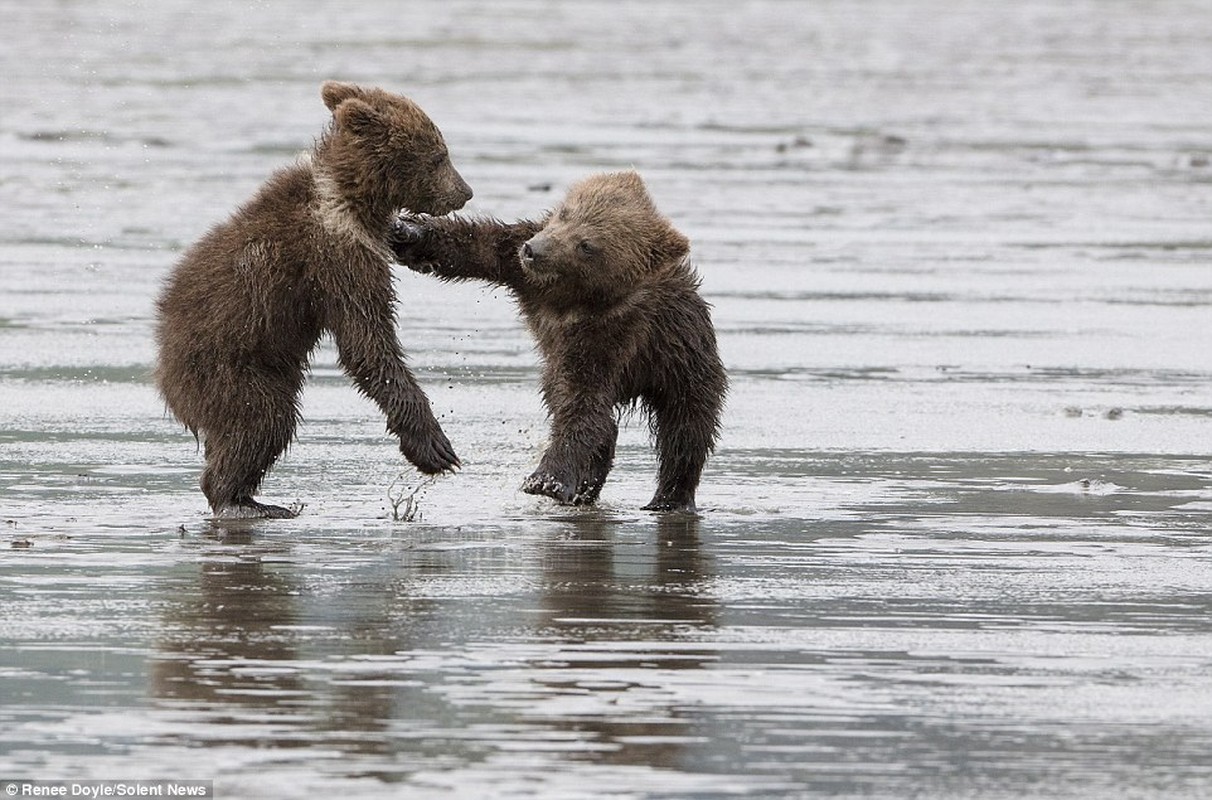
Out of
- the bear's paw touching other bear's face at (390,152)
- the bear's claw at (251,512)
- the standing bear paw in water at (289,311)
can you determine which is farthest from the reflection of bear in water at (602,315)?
the bear's claw at (251,512)

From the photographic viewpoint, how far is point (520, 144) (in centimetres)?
2567

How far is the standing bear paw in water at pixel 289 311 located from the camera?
8781 mm

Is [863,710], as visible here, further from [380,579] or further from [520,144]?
[520,144]

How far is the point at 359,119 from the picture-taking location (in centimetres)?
894

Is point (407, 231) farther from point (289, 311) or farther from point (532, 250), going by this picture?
point (289, 311)

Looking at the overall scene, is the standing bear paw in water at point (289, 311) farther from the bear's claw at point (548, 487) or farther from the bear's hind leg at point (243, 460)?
the bear's claw at point (548, 487)

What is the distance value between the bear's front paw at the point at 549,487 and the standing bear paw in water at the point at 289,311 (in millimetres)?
318

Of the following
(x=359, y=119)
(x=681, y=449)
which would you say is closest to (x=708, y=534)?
(x=681, y=449)

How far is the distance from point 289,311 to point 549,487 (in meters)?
1.14

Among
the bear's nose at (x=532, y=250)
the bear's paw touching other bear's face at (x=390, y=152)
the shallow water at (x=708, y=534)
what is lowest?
the shallow water at (x=708, y=534)

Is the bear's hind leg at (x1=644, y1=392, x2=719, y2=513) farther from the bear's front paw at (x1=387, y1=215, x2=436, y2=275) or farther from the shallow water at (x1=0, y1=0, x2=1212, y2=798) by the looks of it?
the bear's front paw at (x1=387, y1=215, x2=436, y2=275)

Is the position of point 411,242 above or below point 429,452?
Answer: above

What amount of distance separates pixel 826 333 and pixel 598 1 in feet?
152

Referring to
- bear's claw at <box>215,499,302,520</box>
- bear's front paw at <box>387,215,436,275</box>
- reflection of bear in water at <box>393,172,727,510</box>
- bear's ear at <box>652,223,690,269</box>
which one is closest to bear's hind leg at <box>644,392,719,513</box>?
reflection of bear in water at <box>393,172,727,510</box>
